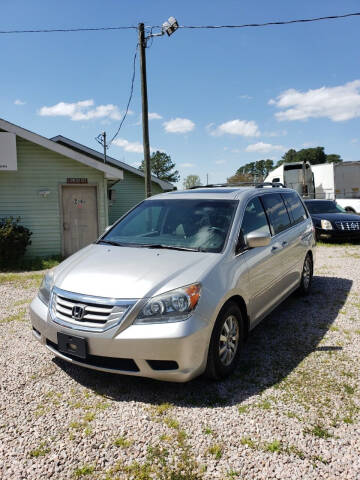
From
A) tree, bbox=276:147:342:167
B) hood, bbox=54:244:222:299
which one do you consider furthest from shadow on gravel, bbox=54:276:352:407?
tree, bbox=276:147:342:167

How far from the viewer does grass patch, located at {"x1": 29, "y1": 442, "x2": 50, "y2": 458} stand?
242 cm

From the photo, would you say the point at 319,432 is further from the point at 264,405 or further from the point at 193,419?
the point at 193,419

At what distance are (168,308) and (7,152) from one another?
9399 mm

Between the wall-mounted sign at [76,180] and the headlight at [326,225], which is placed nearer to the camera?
the wall-mounted sign at [76,180]

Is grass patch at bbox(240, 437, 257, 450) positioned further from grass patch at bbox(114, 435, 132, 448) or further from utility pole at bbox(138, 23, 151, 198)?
utility pole at bbox(138, 23, 151, 198)

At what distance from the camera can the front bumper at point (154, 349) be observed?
2.73 metres

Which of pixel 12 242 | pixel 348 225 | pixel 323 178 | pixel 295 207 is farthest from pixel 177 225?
pixel 323 178

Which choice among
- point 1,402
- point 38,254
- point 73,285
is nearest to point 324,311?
point 73,285

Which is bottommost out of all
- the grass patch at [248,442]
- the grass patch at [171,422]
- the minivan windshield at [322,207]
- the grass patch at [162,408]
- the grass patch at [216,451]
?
the grass patch at [216,451]

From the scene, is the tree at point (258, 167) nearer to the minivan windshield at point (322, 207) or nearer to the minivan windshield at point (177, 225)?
the minivan windshield at point (322, 207)

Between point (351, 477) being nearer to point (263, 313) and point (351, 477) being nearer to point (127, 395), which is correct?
point (127, 395)

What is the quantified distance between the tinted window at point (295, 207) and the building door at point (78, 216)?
285 inches

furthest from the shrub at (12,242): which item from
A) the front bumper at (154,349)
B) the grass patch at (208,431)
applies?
the grass patch at (208,431)

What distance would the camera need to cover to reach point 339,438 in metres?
2.53
